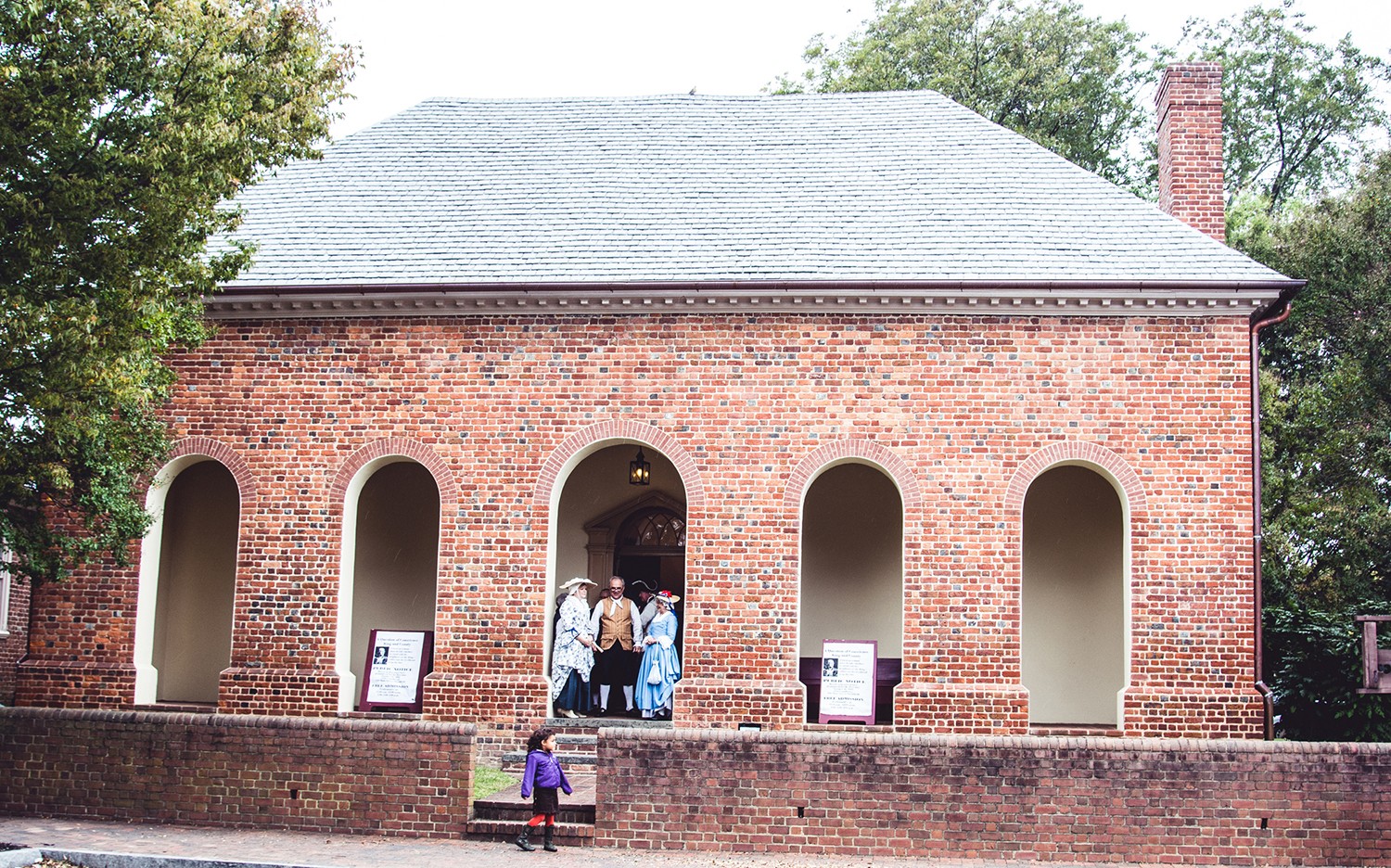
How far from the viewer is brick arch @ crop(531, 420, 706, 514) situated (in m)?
15.1

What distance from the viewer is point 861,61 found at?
31.6 m

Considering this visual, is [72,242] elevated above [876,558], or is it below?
above

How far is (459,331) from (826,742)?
22.8 ft

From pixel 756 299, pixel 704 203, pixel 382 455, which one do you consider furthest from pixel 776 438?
pixel 382 455

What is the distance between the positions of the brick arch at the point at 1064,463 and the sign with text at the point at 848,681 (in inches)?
89.9

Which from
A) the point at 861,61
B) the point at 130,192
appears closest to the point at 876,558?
the point at 130,192

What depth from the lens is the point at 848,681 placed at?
14844 millimetres

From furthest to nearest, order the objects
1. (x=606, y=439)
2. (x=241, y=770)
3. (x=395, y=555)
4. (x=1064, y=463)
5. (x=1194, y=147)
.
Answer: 1. (x=395, y=555)
2. (x=1194, y=147)
3. (x=606, y=439)
4. (x=1064, y=463)
5. (x=241, y=770)

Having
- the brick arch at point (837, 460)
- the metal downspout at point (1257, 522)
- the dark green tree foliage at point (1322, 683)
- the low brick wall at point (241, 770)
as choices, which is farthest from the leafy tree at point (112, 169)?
the dark green tree foliage at point (1322, 683)

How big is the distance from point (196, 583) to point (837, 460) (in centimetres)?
875

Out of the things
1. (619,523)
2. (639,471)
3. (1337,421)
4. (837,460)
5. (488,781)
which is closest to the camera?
(488,781)

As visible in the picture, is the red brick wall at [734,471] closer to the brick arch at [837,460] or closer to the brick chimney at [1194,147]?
the brick arch at [837,460]

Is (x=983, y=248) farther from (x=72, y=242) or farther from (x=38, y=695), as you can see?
(x=38, y=695)

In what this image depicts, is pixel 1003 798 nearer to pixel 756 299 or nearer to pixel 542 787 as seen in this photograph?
pixel 542 787
